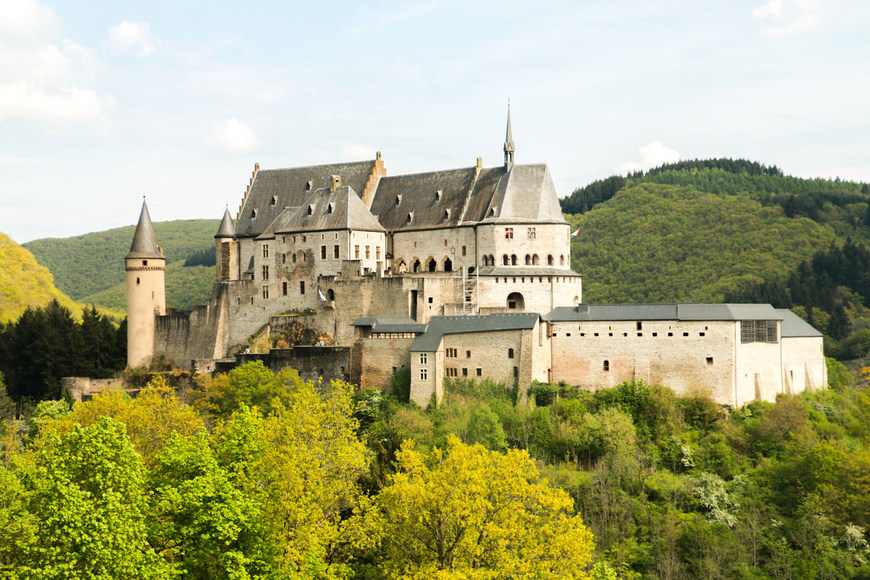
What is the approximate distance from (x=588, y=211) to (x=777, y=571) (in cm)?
7457

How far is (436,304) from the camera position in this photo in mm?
54750

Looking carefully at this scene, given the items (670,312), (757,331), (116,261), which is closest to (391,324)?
(670,312)

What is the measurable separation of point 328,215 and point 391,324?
1125 centimetres

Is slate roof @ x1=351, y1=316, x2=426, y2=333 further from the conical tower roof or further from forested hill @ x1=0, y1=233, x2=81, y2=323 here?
forested hill @ x1=0, y1=233, x2=81, y2=323

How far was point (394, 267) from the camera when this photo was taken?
201 feet

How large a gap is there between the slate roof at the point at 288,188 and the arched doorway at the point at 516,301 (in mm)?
14630

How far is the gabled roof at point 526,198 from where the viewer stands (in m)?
56.8

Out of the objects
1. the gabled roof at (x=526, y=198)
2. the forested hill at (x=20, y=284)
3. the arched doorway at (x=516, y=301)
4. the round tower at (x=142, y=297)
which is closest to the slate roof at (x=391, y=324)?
the arched doorway at (x=516, y=301)

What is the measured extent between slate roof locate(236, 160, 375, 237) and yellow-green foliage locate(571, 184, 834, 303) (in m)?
31.4

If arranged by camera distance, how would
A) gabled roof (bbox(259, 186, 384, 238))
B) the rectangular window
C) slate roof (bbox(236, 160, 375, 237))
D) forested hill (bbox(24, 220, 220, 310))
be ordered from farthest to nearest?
forested hill (bbox(24, 220, 220, 310)) → slate roof (bbox(236, 160, 375, 237)) → gabled roof (bbox(259, 186, 384, 238)) → the rectangular window

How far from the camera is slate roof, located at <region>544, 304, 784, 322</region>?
48.2m

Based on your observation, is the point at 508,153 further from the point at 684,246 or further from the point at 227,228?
the point at 684,246

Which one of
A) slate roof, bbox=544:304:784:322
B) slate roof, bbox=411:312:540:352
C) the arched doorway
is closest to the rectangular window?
slate roof, bbox=544:304:784:322

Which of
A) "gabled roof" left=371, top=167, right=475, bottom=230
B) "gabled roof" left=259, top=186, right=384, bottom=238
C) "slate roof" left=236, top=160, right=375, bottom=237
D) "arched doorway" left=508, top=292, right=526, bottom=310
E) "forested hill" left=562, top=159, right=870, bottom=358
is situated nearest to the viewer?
"arched doorway" left=508, top=292, right=526, bottom=310
